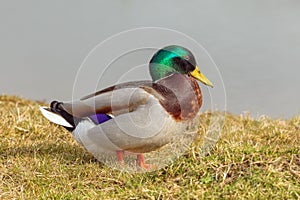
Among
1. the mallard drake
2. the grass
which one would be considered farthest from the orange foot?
the grass

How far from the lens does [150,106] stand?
4215mm

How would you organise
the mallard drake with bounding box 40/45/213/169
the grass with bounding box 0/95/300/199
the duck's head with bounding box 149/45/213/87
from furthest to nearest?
the duck's head with bounding box 149/45/213/87
the mallard drake with bounding box 40/45/213/169
the grass with bounding box 0/95/300/199

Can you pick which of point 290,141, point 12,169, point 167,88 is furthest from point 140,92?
point 290,141

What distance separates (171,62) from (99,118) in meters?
0.70

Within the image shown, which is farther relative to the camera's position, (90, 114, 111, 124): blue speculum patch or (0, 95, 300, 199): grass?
(90, 114, 111, 124): blue speculum patch

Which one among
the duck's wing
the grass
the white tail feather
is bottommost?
the grass

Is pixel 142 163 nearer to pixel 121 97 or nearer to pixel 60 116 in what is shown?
pixel 121 97

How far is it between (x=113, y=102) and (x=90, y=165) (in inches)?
26.1

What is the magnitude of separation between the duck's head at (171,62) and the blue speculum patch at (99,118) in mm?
A: 457

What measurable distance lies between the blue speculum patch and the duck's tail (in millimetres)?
285

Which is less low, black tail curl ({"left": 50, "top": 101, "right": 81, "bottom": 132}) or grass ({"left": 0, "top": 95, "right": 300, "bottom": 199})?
black tail curl ({"left": 50, "top": 101, "right": 81, "bottom": 132})

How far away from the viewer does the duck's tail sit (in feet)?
16.0

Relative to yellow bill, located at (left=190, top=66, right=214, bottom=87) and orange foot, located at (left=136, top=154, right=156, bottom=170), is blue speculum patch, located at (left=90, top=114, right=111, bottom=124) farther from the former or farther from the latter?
yellow bill, located at (left=190, top=66, right=214, bottom=87)

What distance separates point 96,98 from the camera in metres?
4.45
